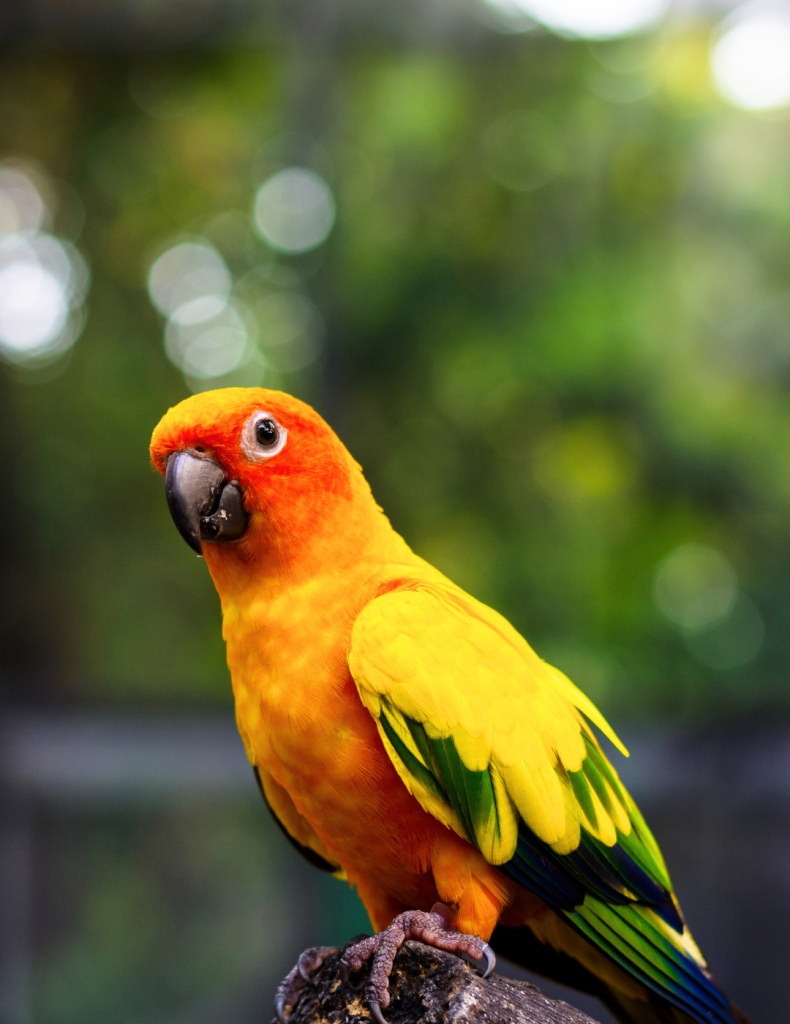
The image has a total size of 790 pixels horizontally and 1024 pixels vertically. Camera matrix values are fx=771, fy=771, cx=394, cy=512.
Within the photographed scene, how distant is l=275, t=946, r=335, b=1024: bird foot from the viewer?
99cm

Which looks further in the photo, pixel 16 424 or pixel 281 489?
pixel 16 424

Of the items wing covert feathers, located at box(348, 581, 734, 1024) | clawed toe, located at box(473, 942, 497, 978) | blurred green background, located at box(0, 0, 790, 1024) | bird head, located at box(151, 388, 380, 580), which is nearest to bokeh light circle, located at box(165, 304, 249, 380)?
blurred green background, located at box(0, 0, 790, 1024)

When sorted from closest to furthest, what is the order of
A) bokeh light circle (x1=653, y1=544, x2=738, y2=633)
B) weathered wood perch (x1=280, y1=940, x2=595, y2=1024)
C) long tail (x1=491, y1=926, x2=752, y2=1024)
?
weathered wood perch (x1=280, y1=940, x2=595, y2=1024) → long tail (x1=491, y1=926, x2=752, y2=1024) → bokeh light circle (x1=653, y1=544, x2=738, y2=633)

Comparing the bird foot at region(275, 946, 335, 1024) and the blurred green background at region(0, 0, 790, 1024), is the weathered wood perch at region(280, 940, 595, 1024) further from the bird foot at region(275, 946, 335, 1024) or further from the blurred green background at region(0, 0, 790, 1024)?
the blurred green background at region(0, 0, 790, 1024)

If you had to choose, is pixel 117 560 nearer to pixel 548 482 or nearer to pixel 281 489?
pixel 548 482

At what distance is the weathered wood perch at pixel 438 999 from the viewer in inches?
32.0

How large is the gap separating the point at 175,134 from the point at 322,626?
10.2 ft

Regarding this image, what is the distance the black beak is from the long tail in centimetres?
71

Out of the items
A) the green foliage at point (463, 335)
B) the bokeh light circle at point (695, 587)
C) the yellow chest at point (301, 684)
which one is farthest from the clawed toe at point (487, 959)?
the bokeh light circle at point (695, 587)

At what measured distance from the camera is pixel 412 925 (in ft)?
2.87

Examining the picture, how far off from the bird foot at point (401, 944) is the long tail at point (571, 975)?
284mm

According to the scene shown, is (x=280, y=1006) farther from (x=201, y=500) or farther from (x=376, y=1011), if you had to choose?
(x=201, y=500)

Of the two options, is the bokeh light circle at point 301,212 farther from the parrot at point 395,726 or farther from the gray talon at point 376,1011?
the gray talon at point 376,1011

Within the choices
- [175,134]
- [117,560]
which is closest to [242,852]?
[117,560]
